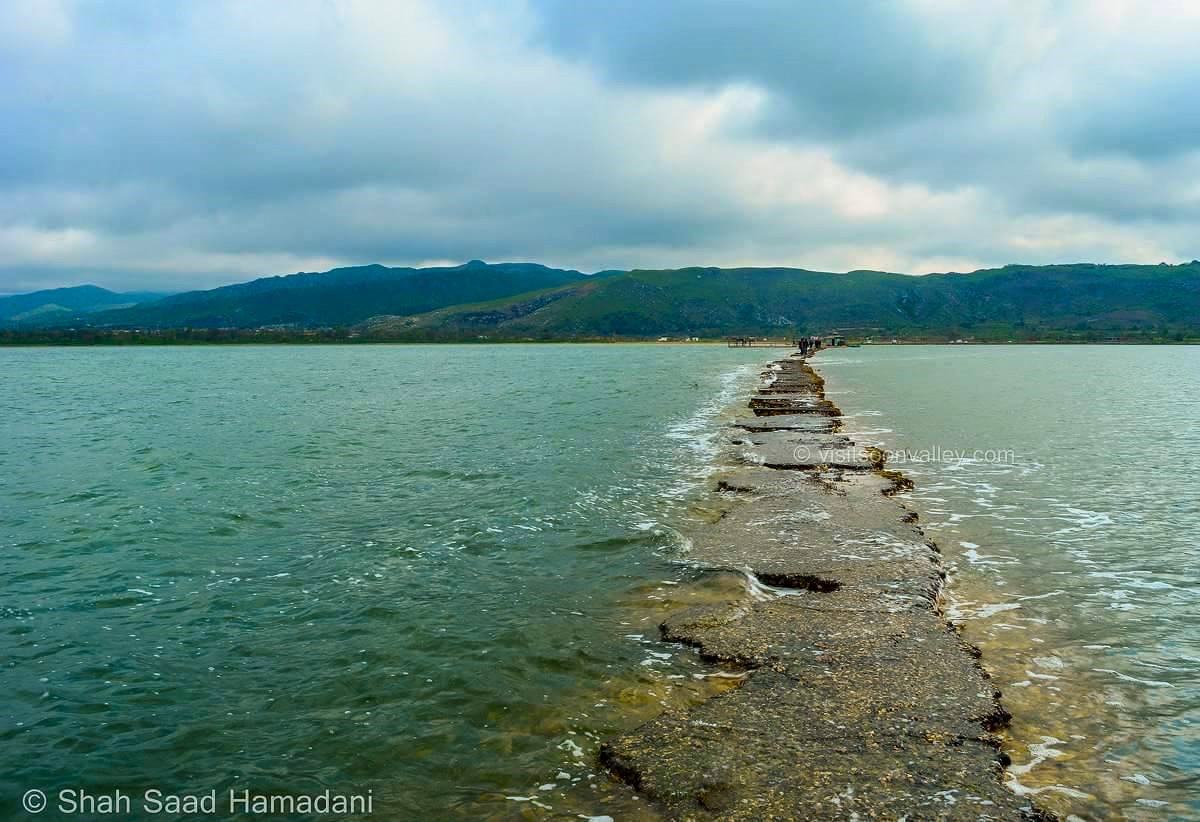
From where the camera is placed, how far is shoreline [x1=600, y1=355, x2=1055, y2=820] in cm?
601

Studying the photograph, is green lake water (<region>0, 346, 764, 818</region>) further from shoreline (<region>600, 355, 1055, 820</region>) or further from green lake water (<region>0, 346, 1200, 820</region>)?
shoreline (<region>600, 355, 1055, 820</region>)

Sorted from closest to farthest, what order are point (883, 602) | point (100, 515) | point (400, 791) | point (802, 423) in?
point (400, 791), point (883, 602), point (100, 515), point (802, 423)

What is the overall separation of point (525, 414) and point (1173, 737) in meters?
35.0

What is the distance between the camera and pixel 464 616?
1092cm

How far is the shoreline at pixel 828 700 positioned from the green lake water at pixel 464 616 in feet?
1.46

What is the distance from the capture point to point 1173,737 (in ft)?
23.9

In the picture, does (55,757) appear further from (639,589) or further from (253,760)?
(639,589)

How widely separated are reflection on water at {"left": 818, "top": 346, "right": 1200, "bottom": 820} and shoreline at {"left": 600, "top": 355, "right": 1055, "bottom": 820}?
1.75 feet

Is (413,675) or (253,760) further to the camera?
(413,675)

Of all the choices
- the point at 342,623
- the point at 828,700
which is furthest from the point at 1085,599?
the point at 342,623

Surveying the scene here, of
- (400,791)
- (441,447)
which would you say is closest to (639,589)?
(400,791)

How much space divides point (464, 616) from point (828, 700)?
5488 millimetres

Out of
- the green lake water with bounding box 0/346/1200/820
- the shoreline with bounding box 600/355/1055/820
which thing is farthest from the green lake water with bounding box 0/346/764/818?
the shoreline with bounding box 600/355/1055/820

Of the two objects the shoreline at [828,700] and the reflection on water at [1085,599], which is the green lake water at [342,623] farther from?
the reflection on water at [1085,599]
